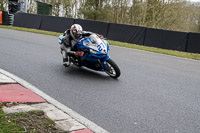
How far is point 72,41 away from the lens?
24.5 feet

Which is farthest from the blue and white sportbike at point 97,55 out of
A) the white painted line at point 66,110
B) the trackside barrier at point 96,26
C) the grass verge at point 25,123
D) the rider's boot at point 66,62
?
the trackside barrier at point 96,26

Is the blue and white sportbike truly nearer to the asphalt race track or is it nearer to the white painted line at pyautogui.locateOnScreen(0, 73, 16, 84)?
the asphalt race track

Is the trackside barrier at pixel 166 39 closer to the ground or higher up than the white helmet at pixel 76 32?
closer to the ground

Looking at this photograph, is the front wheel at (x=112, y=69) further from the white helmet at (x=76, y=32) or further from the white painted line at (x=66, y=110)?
the white painted line at (x=66, y=110)

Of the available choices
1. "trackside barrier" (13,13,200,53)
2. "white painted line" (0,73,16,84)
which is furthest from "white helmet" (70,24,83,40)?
"trackside barrier" (13,13,200,53)

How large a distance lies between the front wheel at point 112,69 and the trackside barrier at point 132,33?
35.9 feet

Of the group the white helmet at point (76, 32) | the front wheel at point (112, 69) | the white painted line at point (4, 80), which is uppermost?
the white helmet at point (76, 32)

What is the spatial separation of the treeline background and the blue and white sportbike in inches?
943

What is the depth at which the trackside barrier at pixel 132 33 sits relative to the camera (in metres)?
16.5

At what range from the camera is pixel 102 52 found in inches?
263

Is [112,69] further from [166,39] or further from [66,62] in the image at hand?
[166,39]

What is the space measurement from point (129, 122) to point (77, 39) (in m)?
3.89

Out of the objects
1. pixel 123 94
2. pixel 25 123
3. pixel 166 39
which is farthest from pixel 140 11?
pixel 25 123

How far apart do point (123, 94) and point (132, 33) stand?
1383 cm
